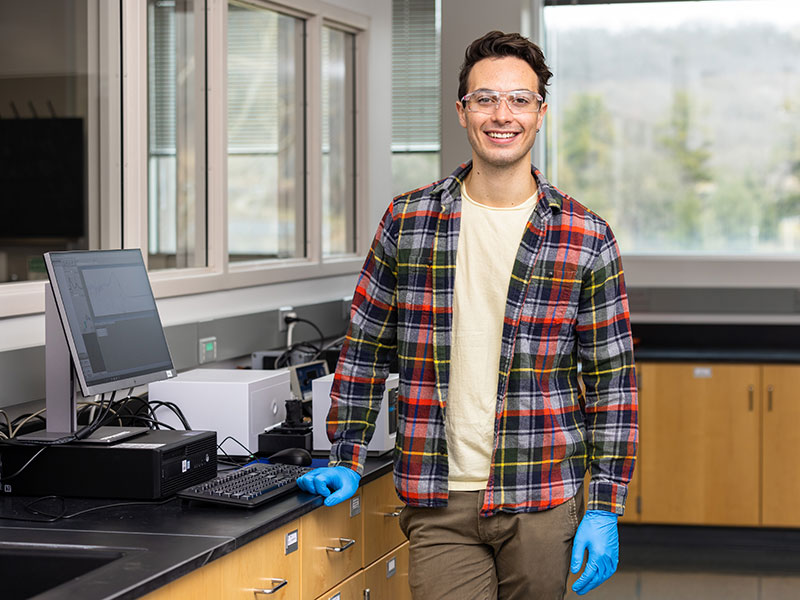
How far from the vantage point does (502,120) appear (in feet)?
6.43

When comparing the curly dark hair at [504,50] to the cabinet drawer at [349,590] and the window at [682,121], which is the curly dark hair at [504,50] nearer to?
the cabinet drawer at [349,590]

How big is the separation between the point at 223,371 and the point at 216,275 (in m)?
0.59

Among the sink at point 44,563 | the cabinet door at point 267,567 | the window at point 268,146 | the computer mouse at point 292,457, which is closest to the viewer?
the sink at point 44,563

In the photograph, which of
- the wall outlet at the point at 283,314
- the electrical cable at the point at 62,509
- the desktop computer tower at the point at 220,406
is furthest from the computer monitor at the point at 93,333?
the wall outlet at the point at 283,314

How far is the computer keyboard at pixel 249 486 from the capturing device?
2.06m

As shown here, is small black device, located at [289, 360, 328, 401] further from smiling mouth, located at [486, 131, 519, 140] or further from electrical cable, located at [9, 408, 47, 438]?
smiling mouth, located at [486, 131, 519, 140]

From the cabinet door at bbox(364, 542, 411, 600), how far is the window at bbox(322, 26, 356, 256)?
71.3 inches

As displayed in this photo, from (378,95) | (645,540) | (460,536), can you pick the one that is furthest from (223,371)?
(645,540)

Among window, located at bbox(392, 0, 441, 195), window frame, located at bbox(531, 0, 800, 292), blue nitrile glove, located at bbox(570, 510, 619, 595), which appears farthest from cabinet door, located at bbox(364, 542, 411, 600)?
window, located at bbox(392, 0, 441, 195)

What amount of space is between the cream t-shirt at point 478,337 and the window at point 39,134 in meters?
1.83

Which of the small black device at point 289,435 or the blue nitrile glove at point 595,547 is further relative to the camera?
the small black device at point 289,435

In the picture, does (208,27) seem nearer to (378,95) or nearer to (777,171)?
(378,95)

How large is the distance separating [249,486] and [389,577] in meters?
0.67

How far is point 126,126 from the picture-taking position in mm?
2906
